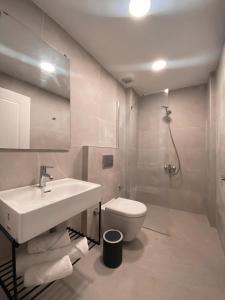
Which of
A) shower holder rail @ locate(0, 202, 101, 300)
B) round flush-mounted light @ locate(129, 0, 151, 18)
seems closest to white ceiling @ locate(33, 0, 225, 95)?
round flush-mounted light @ locate(129, 0, 151, 18)

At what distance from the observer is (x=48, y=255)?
104cm

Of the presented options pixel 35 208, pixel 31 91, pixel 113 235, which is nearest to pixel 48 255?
pixel 35 208

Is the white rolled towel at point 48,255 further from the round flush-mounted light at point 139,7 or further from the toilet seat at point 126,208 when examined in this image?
the round flush-mounted light at point 139,7

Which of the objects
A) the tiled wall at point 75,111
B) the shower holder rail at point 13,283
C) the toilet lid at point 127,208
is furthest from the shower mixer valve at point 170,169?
the shower holder rail at point 13,283

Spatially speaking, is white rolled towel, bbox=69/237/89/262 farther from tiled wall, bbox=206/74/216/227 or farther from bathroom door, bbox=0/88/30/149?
tiled wall, bbox=206/74/216/227

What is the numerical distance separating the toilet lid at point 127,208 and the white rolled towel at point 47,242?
63 centimetres

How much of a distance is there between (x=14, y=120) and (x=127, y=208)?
A: 1399 millimetres

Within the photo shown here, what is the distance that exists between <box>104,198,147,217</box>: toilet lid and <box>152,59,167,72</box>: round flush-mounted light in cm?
185

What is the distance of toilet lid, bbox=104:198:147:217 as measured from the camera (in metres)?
1.57

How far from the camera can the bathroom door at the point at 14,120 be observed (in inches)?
41.9

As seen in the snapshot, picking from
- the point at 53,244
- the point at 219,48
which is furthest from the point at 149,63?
the point at 53,244

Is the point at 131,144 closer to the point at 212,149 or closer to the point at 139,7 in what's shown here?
the point at 212,149

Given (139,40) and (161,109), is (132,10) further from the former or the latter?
(161,109)

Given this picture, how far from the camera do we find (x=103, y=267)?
4.50 feet
